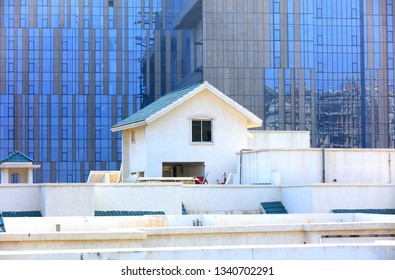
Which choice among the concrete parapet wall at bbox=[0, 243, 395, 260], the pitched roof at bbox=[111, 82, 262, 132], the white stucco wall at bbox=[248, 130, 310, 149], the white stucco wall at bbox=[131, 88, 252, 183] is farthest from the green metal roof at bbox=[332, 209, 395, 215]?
the concrete parapet wall at bbox=[0, 243, 395, 260]

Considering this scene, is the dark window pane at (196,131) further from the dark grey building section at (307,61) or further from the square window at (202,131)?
the dark grey building section at (307,61)

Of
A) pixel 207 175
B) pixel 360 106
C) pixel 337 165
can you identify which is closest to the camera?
pixel 337 165

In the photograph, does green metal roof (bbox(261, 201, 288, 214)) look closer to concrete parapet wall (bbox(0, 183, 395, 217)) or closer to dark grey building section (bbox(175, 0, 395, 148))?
concrete parapet wall (bbox(0, 183, 395, 217))

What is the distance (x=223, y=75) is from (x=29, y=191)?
73953 mm

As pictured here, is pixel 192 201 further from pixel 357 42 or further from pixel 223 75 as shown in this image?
pixel 357 42

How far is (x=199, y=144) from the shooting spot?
48.1 meters

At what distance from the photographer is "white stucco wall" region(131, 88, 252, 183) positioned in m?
47.7

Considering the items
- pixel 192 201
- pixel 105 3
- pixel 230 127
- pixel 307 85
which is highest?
pixel 105 3

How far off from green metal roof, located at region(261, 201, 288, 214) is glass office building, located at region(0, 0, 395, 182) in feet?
224

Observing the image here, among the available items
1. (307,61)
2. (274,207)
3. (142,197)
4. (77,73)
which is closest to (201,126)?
(274,207)

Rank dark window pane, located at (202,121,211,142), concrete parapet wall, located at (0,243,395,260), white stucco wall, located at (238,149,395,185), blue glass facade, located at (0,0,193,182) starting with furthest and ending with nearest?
blue glass facade, located at (0,0,193,182)
dark window pane, located at (202,121,211,142)
white stucco wall, located at (238,149,395,185)
concrete parapet wall, located at (0,243,395,260)

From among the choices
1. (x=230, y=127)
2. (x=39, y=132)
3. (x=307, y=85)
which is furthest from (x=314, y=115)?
(x=230, y=127)

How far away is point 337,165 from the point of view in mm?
43750

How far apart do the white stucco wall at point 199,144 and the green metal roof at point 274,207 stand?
7772 mm
